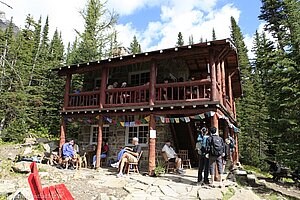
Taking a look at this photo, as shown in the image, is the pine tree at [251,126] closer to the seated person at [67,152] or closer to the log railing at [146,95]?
the log railing at [146,95]

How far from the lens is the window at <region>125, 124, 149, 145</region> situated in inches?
481

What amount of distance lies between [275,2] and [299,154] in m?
18.2

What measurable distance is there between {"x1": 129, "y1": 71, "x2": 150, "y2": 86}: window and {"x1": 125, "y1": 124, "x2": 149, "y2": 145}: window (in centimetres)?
254

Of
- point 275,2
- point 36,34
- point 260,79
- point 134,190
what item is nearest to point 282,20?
point 275,2

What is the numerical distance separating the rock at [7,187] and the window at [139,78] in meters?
7.71

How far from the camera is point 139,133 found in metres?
12.4

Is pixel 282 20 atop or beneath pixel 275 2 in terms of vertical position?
beneath

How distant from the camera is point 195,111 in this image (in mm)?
9375

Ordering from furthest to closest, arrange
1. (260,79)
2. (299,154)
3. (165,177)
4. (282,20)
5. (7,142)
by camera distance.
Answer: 1. (260,79)
2. (282,20)
3. (7,142)
4. (299,154)
5. (165,177)

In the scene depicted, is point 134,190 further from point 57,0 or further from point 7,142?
point 7,142

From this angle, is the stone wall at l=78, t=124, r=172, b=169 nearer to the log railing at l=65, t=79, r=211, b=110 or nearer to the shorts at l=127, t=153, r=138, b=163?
the log railing at l=65, t=79, r=211, b=110

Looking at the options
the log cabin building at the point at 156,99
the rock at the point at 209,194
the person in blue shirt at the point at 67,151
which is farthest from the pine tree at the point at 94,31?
the rock at the point at 209,194

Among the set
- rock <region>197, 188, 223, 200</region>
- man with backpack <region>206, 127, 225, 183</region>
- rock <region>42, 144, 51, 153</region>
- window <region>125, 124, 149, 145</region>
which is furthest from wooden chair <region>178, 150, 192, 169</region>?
rock <region>42, 144, 51, 153</region>

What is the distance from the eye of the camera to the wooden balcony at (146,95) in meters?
9.57
